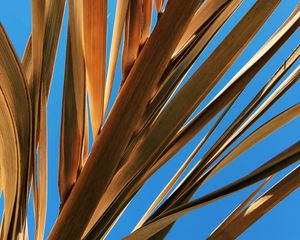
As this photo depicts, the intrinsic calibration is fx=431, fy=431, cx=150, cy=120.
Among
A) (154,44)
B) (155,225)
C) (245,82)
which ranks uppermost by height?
(245,82)

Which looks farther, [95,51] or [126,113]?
[95,51]

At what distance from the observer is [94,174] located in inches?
20.7

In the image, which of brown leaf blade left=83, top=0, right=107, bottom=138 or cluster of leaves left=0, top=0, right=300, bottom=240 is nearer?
cluster of leaves left=0, top=0, right=300, bottom=240

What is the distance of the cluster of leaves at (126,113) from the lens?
515 mm

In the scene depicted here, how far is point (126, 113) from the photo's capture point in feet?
1.66

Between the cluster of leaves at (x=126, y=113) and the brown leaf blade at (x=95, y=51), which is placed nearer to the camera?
the cluster of leaves at (x=126, y=113)

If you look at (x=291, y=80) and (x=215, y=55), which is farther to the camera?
(x=291, y=80)

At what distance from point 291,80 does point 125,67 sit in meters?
0.31

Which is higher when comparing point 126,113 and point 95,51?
point 95,51

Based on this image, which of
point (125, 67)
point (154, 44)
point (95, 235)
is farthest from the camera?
point (125, 67)

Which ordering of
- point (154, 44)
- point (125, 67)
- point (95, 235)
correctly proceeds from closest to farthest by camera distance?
point (154, 44) → point (95, 235) → point (125, 67)

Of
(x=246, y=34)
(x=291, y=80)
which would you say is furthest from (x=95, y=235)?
(x=291, y=80)

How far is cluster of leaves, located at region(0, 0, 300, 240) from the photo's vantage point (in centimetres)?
52

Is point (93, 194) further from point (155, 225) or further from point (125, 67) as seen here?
point (125, 67)
